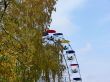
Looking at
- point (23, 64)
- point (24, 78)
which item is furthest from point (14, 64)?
point (24, 78)

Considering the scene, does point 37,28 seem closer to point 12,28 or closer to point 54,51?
point 54,51

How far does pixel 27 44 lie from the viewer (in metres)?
22.4

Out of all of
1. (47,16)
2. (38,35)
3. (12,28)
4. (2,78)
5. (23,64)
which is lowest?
(2,78)

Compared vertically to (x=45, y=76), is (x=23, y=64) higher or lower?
lower

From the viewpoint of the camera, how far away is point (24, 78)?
1193 inches

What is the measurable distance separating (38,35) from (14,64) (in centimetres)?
1675

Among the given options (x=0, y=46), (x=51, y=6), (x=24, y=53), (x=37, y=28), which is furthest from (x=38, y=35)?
(x=0, y=46)

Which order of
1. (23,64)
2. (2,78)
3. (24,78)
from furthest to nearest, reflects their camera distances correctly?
(24,78), (23,64), (2,78)

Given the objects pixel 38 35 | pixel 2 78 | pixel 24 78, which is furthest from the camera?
pixel 38 35

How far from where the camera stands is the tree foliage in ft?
57.9

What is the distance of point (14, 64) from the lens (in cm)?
1712

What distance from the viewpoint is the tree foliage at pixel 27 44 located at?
17.6m

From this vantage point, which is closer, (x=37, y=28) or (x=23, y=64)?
(x=23, y=64)

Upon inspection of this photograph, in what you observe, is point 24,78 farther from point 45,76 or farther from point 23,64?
point 23,64
